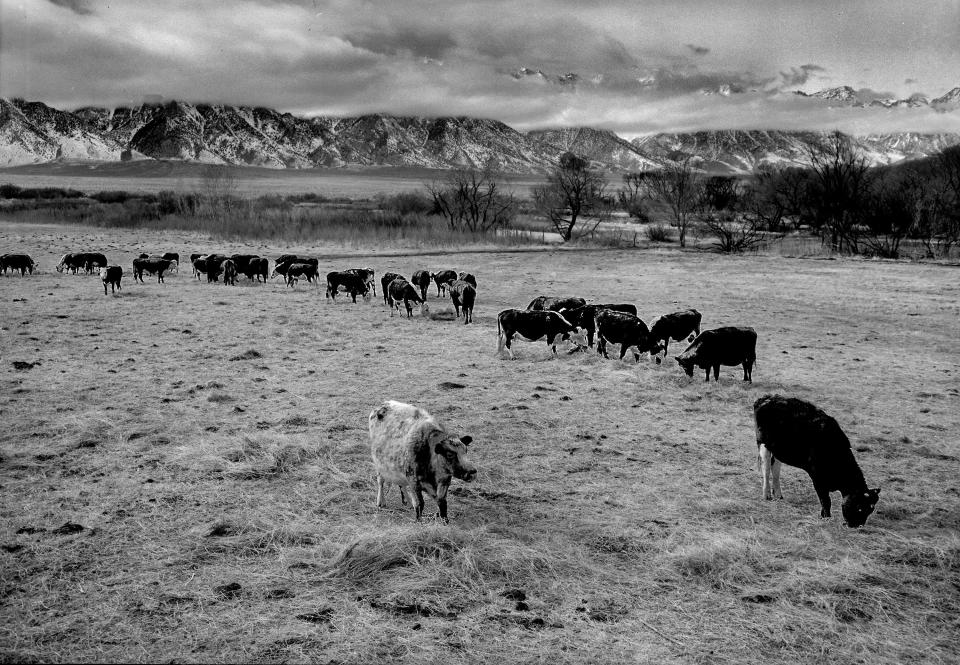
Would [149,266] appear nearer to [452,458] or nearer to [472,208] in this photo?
[452,458]

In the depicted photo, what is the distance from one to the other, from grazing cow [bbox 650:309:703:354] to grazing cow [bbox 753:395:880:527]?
7.25 metres

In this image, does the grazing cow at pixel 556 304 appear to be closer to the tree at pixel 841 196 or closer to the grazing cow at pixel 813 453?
the grazing cow at pixel 813 453

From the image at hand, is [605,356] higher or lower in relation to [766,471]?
higher

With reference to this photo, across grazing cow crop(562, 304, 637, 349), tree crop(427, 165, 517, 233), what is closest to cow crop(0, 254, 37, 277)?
grazing cow crop(562, 304, 637, 349)

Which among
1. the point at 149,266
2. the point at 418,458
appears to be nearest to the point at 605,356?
the point at 418,458

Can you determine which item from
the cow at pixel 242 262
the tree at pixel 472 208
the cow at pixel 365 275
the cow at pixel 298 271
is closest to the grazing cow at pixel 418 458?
the cow at pixel 365 275

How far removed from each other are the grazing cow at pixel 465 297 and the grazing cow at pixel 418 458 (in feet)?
40.6

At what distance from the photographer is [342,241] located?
48812mm

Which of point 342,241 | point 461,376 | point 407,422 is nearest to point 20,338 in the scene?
point 461,376

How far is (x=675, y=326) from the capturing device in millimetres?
14867

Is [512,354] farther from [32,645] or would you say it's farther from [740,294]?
[740,294]

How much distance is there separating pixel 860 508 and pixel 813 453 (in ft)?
2.25

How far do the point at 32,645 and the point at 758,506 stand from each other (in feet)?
21.8

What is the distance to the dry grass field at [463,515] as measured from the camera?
4750 mm
